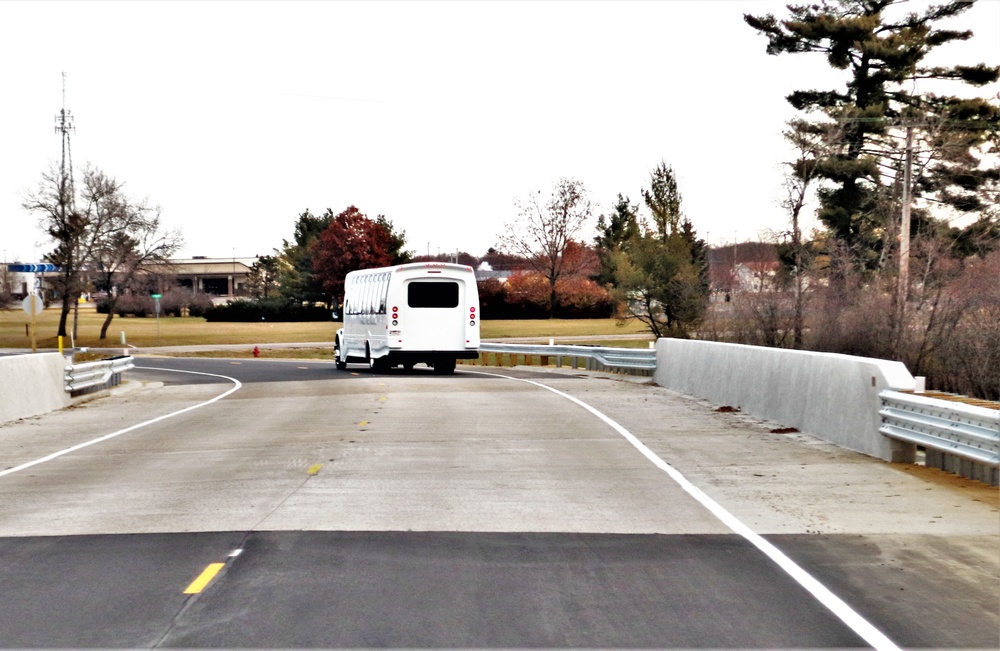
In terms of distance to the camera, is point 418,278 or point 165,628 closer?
point 165,628

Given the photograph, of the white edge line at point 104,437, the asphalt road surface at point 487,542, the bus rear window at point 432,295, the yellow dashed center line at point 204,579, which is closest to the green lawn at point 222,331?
the bus rear window at point 432,295

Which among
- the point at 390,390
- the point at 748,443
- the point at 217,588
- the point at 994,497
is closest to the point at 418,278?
the point at 390,390

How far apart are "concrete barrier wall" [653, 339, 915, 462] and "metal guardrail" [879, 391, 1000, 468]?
26 centimetres

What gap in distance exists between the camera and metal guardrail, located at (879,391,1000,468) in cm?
1112

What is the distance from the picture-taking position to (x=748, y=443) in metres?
15.6

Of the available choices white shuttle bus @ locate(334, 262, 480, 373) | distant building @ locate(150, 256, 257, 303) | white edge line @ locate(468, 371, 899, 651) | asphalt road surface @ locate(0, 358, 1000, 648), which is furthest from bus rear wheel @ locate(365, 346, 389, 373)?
distant building @ locate(150, 256, 257, 303)

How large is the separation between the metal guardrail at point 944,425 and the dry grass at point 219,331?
53672mm

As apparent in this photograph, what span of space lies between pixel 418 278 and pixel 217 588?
2682 cm

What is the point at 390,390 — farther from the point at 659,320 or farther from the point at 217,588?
the point at 659,320

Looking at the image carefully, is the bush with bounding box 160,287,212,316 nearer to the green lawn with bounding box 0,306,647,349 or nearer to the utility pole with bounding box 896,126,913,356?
the green lawn with bounding box 0,306,647,349

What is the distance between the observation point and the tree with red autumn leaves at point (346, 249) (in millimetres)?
106625

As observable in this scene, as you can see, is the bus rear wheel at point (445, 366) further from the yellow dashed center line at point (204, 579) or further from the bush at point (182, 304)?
the bush at point (182, 304)

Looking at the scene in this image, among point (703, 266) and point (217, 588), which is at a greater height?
point (703, 266)

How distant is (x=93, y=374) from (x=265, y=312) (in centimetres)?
7827
